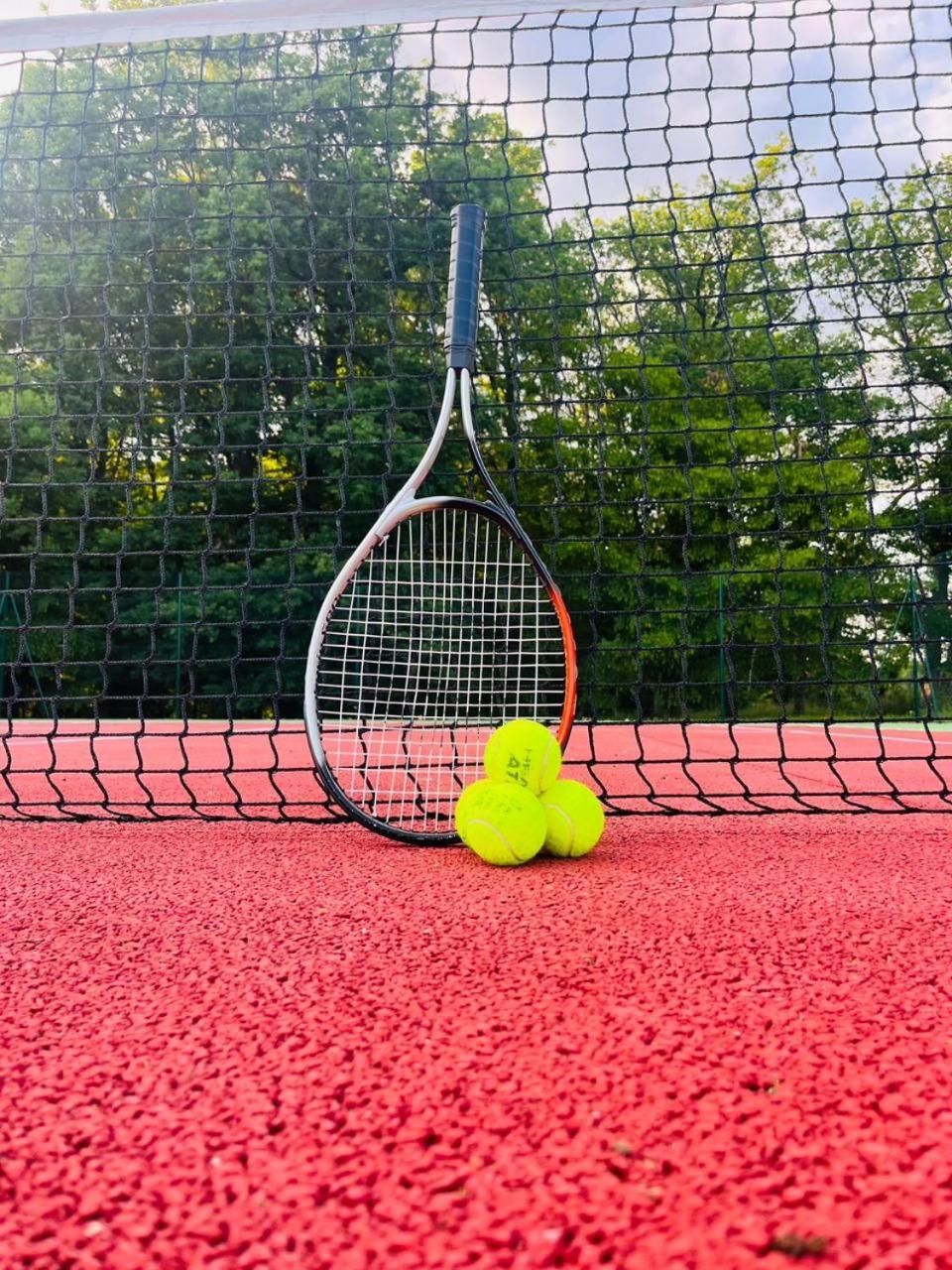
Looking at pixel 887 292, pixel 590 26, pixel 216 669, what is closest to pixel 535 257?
pixel 887 292

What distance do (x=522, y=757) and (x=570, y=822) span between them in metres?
0.20

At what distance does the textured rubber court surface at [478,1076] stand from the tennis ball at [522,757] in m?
0.35

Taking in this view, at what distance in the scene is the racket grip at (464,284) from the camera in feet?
9.22

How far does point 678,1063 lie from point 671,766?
411 cm

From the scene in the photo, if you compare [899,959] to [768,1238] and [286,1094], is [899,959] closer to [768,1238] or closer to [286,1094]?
[768,1238]

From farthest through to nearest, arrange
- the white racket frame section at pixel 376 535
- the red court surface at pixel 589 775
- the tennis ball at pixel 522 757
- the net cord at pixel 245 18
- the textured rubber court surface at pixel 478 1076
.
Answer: the net cord at pixel 245 18 < the red court surface at pixel 589 775 < the white racket frame section at pixel 376 535 < the tennis ball at pixel 522 757 < the textured rubber court surface at pixel 478 1076

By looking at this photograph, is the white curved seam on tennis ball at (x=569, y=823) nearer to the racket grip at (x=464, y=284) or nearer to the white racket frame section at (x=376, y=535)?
the white racket frame section at (x=376, y=535)

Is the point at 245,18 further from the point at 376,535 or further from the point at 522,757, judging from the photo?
the point at 522,757

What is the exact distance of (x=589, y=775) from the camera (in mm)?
4793

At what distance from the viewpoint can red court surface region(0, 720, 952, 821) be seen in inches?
132

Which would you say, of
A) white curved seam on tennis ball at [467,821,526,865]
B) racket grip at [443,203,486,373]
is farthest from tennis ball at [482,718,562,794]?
racket grip at [443,203,486,373]

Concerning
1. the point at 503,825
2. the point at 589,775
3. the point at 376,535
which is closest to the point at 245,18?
the point at 376,535

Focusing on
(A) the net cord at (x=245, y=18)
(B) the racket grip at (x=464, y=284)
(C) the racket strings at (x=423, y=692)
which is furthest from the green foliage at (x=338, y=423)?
(B) the racket grip at (x=464, y=284)

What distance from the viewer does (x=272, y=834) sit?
114 inches
